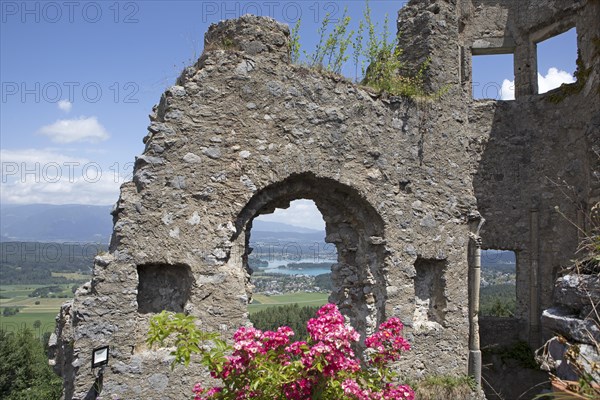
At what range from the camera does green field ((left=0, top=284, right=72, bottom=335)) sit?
5456cm

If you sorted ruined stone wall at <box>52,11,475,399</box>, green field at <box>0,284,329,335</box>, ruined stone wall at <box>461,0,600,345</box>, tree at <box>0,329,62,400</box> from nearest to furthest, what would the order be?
ruined stone wall at <box>52,11,475,399</box> → ruined stone wall at <box>461,0,600,345</box> → tree at <box>0,329,62,400</box> → green field at <box>0,284,329,335</box>

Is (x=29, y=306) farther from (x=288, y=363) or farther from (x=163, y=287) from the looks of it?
(x=288, y=363)

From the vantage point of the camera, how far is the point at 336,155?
686cm

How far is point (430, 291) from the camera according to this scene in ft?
25.6

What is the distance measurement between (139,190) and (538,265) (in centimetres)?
992

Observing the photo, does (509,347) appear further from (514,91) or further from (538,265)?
(514,91)

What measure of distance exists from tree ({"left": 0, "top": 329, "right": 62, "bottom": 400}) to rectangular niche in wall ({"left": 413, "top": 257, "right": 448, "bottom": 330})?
61.0 ft

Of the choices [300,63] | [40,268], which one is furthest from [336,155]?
[40,268]

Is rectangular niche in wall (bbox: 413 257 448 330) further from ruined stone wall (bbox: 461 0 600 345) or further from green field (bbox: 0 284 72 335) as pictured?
green field (bbox: 0 284 72 335)

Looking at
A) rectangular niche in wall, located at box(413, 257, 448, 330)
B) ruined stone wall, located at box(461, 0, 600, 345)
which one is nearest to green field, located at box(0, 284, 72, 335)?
ruined stone wall, located at box(461, 0, 600, 345)

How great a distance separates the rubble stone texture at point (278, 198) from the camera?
5.73 metres

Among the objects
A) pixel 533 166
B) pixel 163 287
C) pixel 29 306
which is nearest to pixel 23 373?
pixel 163 287

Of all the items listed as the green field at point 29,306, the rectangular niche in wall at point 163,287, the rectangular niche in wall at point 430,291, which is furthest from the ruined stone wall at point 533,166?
the green field at point 29,306

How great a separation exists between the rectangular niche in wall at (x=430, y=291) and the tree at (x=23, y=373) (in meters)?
18.6
